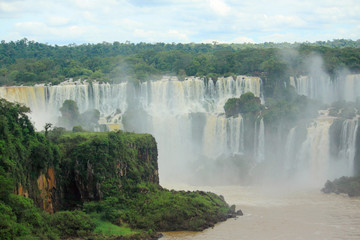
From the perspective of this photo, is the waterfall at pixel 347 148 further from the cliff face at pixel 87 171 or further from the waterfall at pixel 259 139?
the cliff face at pixel 87 171

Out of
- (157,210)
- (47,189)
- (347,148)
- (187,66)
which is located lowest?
(157,210)

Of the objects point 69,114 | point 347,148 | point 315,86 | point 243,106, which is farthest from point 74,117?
point 315,86

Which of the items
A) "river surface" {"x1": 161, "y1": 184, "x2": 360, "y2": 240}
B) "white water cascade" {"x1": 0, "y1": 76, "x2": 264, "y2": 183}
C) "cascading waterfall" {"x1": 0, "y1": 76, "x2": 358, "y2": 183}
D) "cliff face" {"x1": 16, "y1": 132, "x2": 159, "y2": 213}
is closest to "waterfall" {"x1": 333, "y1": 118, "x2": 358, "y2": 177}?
"cascading waterfall" {"x1": 0, "y1": 76, "x2": 358, "y2": 183}

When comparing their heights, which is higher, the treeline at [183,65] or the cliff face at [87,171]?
the treeline at [183,65]

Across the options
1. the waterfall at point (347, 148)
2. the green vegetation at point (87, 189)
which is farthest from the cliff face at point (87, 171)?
the waterfall at point (347, 148)

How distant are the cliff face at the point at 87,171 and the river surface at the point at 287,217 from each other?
3.75m

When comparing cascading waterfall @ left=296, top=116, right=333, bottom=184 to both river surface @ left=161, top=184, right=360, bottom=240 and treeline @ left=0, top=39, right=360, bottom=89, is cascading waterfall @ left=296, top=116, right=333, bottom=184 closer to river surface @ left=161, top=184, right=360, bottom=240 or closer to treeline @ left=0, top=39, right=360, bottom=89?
river surface @ left=161, top=184, right=360, bottom=240

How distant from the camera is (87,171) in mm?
29000

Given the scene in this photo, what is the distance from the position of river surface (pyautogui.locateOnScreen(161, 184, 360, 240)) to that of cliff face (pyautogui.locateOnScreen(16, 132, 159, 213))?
3752 millimetres

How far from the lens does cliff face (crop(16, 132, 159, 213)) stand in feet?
92.8

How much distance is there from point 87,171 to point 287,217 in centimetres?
971

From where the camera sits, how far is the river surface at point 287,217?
2797 cm

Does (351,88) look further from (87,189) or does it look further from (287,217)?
(87,189)

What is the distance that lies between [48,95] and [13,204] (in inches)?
1078
